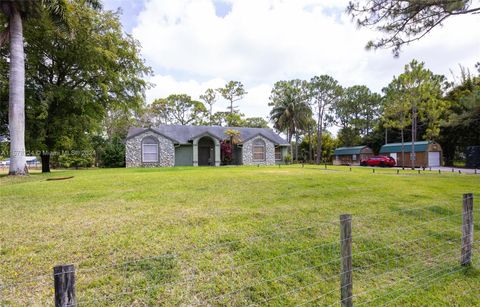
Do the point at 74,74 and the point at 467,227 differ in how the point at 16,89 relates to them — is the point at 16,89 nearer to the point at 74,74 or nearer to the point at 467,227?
the point at 74,74

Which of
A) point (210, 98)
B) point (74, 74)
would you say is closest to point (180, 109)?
point (210, 98)

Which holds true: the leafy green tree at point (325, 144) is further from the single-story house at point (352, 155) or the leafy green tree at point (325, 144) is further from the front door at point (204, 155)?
the front door at point (204, 155)

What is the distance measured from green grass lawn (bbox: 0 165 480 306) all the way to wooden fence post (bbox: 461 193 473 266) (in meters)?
0.18

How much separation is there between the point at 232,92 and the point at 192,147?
16765 millimetres

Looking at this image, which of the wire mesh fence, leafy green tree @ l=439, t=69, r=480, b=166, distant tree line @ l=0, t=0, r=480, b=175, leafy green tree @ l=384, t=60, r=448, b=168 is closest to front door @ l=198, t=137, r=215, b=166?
distant tree line @ l=0, t=0, r=480, b=175

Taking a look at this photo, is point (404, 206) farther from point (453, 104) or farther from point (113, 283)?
point (453, 104)

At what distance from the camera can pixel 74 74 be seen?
16.5m

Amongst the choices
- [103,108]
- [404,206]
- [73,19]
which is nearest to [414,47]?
[404,206]

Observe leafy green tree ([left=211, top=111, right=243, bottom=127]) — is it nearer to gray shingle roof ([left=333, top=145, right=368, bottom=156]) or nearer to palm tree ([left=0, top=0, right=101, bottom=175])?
gray shingle roof ([left=333, top=145, right=368, bottom=156])

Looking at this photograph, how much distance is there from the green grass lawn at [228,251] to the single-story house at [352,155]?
29.8 metres

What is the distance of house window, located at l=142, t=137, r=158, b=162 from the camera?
74.4 feet

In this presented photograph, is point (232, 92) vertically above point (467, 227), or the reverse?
point (232, 92)

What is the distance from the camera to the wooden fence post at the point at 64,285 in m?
1.56

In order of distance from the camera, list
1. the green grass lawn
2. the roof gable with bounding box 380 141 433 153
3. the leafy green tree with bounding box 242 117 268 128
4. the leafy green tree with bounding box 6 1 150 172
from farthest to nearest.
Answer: the leafy green tree with bounding box 242 117 268 128
the roof gable with bounding box 380 141 433 153
the leafy green tree with bounding box 6 1 150 172
the green grass lawn
